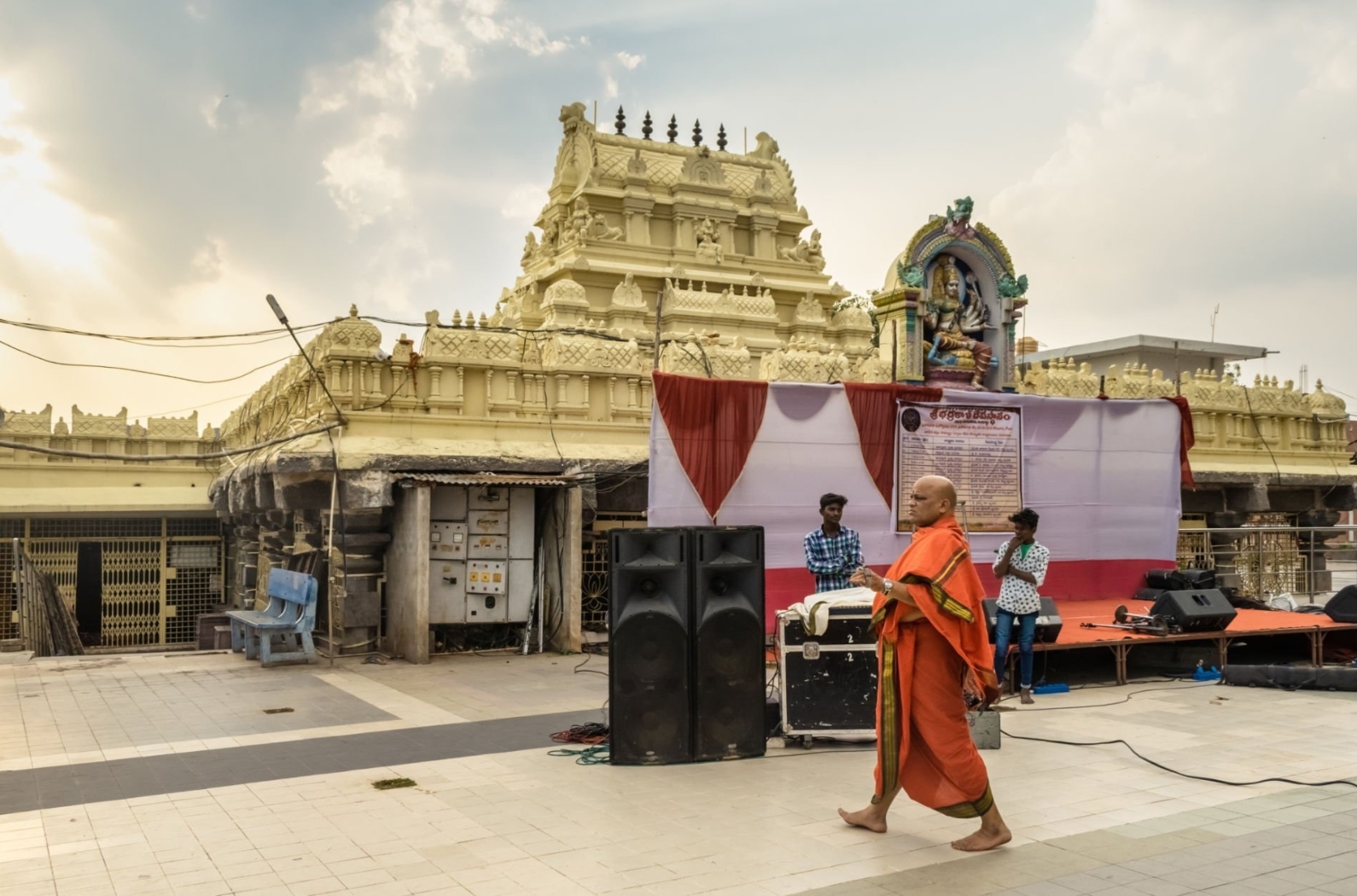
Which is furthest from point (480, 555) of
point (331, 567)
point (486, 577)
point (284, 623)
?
point (284, 623)

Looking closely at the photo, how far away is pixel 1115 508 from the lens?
13445 millimetres

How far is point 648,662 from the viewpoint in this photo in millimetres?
7348

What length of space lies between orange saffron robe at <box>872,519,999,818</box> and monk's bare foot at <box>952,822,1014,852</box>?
99mm

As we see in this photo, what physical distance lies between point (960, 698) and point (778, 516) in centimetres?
584

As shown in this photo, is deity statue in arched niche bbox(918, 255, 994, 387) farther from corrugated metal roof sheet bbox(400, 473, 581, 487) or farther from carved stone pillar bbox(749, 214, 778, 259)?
carved stone pillar bbox(749, 214, 778, 259)

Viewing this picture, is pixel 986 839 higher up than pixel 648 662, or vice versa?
pixel 648 662

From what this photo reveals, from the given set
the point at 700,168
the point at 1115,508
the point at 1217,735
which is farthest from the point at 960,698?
the point at 700,168

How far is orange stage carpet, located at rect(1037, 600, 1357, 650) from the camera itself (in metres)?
10.8

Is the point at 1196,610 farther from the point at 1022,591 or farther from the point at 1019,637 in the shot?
the point at 1022,591

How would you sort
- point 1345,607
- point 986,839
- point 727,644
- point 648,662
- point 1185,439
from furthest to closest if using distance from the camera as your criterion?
point 1185,439 < point 1345,607 < point 727,644 < point 648,662 < point 986,839

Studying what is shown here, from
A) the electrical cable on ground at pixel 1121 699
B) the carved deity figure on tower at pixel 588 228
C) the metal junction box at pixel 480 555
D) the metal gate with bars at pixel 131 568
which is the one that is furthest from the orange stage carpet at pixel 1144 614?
the metal gate with bars at pixel 131 568

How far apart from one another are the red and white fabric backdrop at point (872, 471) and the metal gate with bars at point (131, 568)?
479 inches

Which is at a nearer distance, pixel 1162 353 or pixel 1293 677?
pixel 1293 677

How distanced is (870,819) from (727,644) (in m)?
1.89
